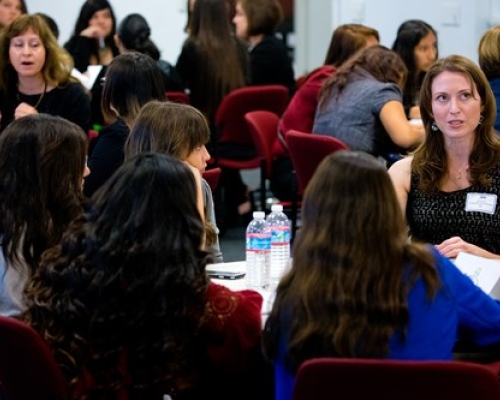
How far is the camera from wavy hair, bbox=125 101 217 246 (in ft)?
11.2

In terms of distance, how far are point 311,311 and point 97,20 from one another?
5435 mm

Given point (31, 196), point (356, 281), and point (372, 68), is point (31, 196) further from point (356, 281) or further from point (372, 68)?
→ point (372, 68)

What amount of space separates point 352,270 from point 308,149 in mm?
3102

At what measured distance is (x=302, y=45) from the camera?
10297 millimetres

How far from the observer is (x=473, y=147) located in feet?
11.8

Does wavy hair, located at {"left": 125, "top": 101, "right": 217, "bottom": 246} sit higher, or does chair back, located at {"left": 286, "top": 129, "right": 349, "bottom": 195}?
wavy hair, located at {"left": 125, "top": 101, "right": 217, "bottom": 246}

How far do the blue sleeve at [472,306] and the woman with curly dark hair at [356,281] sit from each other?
107 mm

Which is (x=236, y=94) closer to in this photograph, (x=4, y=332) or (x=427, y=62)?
(x=427, y=62)

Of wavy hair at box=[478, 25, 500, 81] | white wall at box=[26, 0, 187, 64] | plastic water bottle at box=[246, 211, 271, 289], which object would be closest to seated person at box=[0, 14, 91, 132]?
wavy hair at box=[478, 25, 500, 81]

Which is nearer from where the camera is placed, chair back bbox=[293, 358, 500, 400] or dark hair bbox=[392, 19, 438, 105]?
chair back bbox=[293, 358, 500, 400]

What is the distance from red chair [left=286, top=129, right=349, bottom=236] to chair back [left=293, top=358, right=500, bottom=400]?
3149mm

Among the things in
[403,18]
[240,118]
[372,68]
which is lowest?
[240,118]

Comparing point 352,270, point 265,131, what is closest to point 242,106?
point 265,131

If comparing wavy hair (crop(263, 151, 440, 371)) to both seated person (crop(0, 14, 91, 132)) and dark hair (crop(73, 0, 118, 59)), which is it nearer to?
seated person (crop(0, 14, 91, 132))
